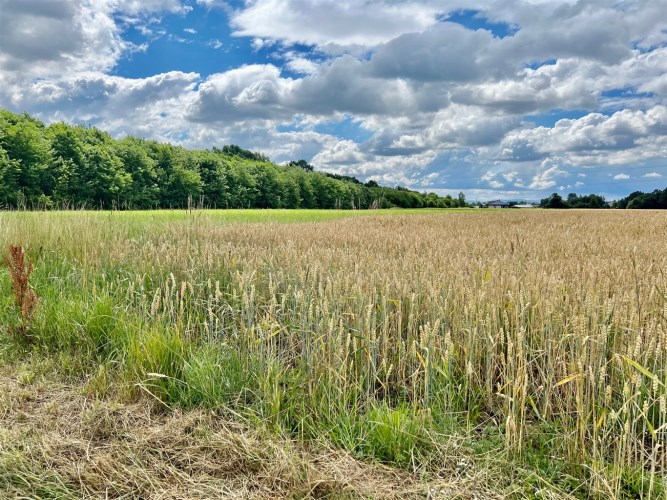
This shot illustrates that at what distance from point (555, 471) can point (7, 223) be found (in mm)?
10471

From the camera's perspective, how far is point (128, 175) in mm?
48781

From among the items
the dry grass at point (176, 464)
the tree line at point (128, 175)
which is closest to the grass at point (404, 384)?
the dry grass at point (176, 464)

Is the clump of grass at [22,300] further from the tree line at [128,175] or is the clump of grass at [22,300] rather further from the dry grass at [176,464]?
the tree line at [128,175]

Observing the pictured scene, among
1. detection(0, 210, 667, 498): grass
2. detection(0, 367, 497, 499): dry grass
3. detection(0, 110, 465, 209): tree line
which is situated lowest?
detection(0, 367, 497, 499): dry grass

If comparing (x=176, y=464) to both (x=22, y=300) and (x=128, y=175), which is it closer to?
(x=22, y=300)

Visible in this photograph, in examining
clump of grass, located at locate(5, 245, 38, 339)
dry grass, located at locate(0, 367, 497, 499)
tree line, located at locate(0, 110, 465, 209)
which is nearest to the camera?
dry grass, located at locate(0, 367, 497, 499)

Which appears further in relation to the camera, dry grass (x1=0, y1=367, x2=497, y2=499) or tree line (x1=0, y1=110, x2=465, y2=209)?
tree line (x1=0, y1=110, x2=465, y2=209)

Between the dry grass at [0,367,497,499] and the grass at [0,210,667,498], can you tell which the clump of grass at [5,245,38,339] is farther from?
the dry grass at [0,367,497,499]

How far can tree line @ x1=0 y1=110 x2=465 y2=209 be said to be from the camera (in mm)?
39594

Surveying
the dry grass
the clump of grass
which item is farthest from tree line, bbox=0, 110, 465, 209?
the dry grass

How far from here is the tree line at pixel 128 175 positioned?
39.6m

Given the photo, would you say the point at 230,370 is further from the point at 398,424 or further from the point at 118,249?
the point at 118,249

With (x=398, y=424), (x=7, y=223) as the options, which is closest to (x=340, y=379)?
(x=398, y=424)

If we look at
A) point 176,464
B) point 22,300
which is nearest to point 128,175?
point 22,300
